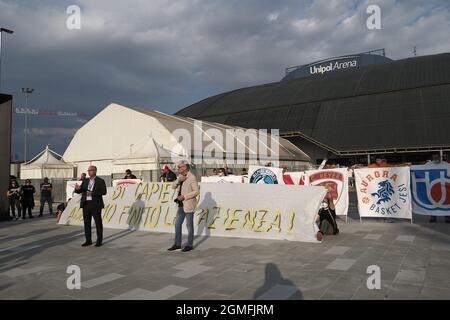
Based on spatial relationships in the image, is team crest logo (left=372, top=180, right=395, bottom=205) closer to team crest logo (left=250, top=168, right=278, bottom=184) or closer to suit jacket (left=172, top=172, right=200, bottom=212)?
team crest logo (left=250, top=168, right=278, bottom=184)

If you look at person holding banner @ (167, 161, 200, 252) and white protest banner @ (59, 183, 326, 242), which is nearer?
person holding banner @ (167, 161, 200, 252)

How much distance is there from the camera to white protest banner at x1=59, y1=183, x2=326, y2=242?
28.2ft

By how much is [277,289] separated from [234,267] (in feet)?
4.50

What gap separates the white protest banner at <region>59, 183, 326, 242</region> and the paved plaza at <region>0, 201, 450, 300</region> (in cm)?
50

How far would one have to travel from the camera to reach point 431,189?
10.7 meters

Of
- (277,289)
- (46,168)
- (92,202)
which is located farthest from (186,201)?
(46,168)

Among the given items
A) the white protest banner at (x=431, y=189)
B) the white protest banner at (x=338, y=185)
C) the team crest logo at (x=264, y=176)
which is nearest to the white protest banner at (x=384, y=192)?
the white protest banner at (x=338, y=185)

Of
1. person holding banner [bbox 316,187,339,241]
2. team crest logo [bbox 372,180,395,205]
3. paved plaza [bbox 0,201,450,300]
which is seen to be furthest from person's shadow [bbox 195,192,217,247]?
team crest logo [bbox 372,180,395,205]

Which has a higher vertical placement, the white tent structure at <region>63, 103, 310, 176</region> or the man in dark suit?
the white tent structure at <region>63, 103, 310, 176</region>

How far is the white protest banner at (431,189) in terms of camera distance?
1048cm

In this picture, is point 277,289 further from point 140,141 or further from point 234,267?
point 140,141
